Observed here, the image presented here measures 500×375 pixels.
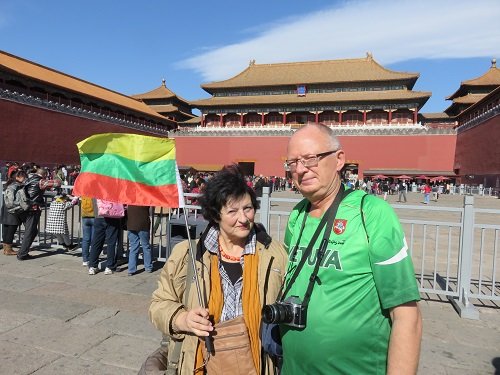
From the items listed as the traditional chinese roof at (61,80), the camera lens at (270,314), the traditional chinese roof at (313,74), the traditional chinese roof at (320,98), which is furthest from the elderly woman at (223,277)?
the traditional chinese roof at (313,74)

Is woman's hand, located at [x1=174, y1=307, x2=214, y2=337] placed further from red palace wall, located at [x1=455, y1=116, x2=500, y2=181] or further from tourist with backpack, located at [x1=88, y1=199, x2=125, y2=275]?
red palace wall, located at [x1=455, y1=116, x2=500, y2=181]

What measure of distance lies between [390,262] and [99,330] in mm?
2653

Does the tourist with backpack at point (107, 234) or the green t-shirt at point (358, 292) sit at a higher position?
the green t-shirt at point (358, 292)

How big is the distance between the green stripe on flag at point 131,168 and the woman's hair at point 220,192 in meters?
0.46

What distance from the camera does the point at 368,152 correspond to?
2927cm

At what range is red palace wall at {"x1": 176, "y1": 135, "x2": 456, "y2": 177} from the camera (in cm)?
2848

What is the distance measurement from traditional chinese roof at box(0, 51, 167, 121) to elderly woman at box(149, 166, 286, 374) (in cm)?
2056

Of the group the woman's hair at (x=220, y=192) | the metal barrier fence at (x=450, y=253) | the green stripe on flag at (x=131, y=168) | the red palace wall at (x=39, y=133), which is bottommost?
the metal barrier fence at (x=450, y=253)

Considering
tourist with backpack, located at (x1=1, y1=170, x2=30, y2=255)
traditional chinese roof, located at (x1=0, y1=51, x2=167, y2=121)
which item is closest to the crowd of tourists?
tourist with backpack, located at (x1=1, y1=170, x2=30, y2=255)

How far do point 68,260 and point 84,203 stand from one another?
106 cm

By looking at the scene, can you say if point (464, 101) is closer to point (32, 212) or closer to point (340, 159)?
point (32, 212)

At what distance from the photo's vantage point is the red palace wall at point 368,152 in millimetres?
28484

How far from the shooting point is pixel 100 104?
83.6 feet

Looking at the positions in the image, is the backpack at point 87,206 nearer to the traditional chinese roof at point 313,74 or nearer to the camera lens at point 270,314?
the camera lens at point 270,314
